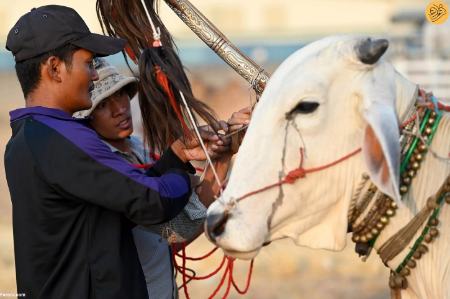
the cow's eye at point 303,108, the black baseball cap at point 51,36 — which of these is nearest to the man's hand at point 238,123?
the black baseball cap at point 51,36

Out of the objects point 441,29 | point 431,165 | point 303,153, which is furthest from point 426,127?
point 441,29

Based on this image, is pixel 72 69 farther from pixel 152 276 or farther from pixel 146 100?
pixel 152 276

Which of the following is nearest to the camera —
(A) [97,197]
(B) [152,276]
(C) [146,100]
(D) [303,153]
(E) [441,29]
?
(D) [303,153]

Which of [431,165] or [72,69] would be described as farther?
[72,69]

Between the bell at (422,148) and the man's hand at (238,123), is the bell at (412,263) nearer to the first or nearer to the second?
the bell at (422,148)

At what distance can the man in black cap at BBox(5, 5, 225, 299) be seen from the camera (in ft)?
12.8

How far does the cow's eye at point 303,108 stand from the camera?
11.1 ft

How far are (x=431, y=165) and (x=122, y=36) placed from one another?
1633mm

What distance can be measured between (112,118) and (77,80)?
0.68 m

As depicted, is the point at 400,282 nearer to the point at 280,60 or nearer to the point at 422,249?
the point at 422,249

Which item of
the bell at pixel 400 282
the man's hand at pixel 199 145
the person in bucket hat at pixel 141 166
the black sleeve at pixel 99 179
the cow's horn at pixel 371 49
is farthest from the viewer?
the person in bucket hat at pixel 141 166

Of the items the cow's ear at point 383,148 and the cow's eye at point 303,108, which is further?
the cow's eye at point 303,108

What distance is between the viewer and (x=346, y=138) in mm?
3416

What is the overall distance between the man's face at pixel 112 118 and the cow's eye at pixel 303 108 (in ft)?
5.02
